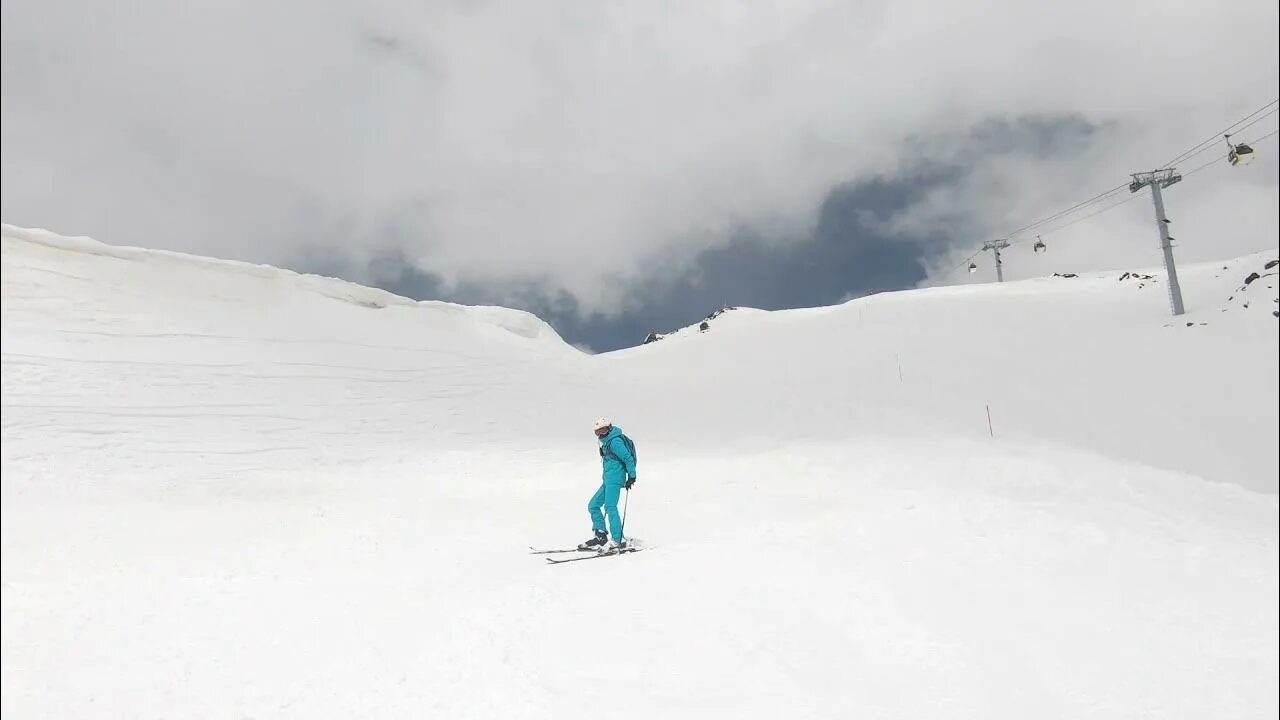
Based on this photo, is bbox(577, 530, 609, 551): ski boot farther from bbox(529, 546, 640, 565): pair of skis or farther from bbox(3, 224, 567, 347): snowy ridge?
bbox(3, 224, 567, 347): snowy ridge

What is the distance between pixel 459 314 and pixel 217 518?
21000mm

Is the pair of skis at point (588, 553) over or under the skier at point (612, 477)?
under

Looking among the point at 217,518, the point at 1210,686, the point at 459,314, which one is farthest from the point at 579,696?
the point at 459,314

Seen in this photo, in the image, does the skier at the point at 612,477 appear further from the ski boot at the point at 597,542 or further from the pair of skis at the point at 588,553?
the pair of skis at the point at 588,553

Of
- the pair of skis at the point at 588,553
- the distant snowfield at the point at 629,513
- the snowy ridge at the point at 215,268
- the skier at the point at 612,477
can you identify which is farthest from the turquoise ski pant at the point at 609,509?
the snowy ridge at the point at 215,268

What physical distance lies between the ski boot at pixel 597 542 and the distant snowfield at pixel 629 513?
0.76 metres

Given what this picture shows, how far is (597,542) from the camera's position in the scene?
→ 10.3 metres

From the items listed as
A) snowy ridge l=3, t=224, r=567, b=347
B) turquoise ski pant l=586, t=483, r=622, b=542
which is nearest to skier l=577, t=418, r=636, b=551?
turquoise ski pant l=586, t=483, r=622, b=542

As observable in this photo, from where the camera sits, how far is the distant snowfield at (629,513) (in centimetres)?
572

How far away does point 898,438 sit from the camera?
17.8 meters

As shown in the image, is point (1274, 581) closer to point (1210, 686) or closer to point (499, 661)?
point (1210, 686)

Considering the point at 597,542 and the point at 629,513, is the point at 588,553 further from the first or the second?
the point at 629,513

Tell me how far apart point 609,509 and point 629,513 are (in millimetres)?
2530

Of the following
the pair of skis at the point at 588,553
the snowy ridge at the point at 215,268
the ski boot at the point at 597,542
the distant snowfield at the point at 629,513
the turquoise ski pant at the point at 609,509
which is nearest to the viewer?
the distant snowfield at the point at 629,513
